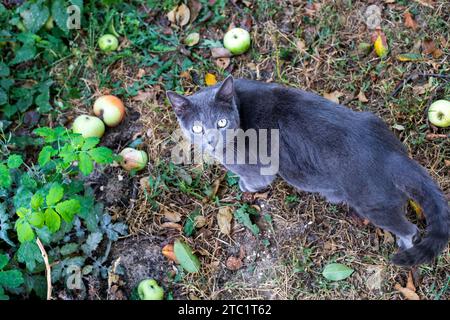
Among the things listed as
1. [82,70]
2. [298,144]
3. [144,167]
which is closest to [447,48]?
[298,144]

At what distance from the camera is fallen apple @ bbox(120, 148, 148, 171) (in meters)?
3.02

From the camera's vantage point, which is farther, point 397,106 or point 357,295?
point 397,106

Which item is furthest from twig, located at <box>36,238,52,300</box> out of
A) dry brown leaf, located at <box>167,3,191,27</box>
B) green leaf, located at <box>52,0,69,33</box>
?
dry brown leaf, located at <box>167,3,191,27</box>

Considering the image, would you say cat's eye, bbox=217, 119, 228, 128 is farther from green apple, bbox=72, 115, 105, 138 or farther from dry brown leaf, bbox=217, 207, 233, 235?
green apple, bbox=72, 115, 105, 138

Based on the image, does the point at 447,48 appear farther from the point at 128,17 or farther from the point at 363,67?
the point at 128,17

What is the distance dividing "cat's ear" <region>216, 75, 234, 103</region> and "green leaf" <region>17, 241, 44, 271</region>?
3.97ft

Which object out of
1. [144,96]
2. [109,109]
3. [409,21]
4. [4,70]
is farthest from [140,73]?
[409,21]

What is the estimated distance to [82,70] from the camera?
3463 mm

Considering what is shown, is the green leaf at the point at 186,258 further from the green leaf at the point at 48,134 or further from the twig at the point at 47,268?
the green leaf at the point at 48,134

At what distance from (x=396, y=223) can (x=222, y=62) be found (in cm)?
158

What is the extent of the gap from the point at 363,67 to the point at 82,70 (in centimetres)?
191

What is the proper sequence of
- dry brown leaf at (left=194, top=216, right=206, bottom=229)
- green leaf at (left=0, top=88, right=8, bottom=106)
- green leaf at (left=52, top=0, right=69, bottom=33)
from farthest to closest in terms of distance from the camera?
green leaf at (left=52, top=0, right=69, bottom=33), green leaf at (left=0, top=88, right=8, bottom=106), dry brown leaf at (left=194, top=216, right=206, bottom=229)

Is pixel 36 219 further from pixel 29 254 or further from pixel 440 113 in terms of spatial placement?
pixel 440 113
